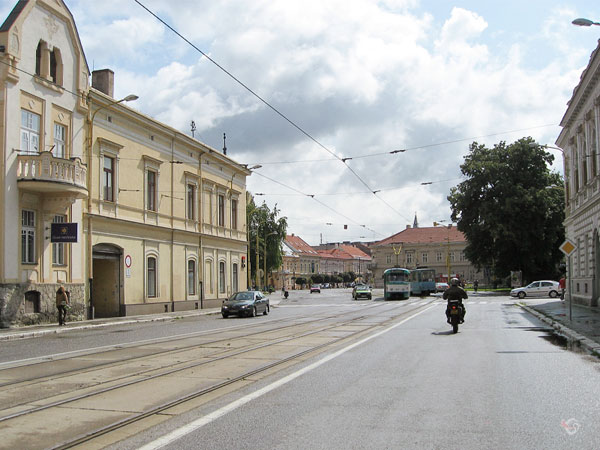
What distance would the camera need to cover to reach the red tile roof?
121 m

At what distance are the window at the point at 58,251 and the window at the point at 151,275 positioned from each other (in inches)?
281

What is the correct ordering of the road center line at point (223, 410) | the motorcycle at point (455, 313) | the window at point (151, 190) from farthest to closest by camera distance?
the window at point (151, 190), the motorcycle at point (455, 313), the road center line at point (223, 410)

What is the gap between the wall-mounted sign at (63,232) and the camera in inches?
947

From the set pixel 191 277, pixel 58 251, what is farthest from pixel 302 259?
pixel 58 251

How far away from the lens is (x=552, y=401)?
→ 7738 mm

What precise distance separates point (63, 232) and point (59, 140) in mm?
4236

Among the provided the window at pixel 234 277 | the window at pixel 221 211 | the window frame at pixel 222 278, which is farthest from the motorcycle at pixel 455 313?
the window at pixel 234 277

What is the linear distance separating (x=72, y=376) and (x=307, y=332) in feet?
30.5

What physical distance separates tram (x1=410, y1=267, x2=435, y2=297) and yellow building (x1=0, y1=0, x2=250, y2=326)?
83.8ft

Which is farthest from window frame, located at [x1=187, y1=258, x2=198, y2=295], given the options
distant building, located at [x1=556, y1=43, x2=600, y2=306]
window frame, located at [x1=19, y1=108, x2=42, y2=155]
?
distant building, located at [x1=556, y1=43, x2=600, y2=306]

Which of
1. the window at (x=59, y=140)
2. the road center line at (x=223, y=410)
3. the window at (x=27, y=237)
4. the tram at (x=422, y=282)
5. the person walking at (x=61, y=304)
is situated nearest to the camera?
the road center line at (x=223, y=410)

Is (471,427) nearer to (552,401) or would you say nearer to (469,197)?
(552,401)

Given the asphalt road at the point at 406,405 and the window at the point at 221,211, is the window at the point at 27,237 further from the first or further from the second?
the window at the point at 221,211

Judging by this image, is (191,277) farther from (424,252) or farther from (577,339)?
(424,252)
